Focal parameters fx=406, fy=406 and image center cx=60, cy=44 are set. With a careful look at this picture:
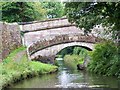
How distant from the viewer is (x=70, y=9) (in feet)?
46.0

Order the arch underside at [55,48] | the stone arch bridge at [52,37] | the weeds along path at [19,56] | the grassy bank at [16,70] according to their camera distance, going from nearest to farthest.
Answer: the grassy bank at [16,70]
the weeds along path at [19,56]
the stone arch bridge at [52,37]
the arch underside at [55,48]

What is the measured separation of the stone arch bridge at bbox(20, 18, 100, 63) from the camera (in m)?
26.1

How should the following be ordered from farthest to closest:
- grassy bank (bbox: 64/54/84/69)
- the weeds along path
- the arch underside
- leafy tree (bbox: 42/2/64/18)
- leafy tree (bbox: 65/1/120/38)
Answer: leafy tree (bbox: 42/2/64/18), grassy bank (bbox: 64/54/84/69), the arch underside, the weeds along path, leafy tree (bbox: 65/1/120/38)

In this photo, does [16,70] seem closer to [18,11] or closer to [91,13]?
[91,13]

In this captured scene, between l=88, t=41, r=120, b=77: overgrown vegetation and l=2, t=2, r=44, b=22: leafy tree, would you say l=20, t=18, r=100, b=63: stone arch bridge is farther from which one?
l=88, t=41, r=120, b=77: overgrown vegetation

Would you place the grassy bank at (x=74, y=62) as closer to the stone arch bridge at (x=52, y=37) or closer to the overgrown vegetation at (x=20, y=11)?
the stone arch bridge at (x=52, y=37)

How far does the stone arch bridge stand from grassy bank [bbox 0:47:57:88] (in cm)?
243

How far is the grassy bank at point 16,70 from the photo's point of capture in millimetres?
15288

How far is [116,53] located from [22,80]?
4.65 m

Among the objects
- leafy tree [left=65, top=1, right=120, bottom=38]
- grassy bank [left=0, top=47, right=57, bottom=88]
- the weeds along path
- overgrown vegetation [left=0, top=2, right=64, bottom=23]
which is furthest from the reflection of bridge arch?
leafy tree [left=65, top=1, right=120, bottom=38]

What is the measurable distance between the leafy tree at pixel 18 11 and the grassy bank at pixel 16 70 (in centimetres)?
465

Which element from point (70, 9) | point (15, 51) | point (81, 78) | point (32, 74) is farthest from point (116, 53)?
point (15, 51)

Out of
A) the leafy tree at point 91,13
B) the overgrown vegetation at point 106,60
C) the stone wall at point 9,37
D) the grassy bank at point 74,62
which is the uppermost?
the leafy tree at point 91,13

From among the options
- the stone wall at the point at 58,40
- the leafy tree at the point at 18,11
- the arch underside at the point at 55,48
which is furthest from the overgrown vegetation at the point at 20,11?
the arch underside at the point at 55,48
